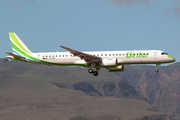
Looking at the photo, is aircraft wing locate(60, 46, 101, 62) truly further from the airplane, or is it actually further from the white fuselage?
the white fuselage

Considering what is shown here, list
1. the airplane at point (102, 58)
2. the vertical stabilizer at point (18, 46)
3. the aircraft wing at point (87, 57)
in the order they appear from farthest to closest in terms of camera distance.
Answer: the vertical stabilizer at point (18, 46) → the airplane at point (102, 58) → the aircraft wing at point (87, 57)

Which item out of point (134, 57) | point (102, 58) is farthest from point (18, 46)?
point (134, 57)

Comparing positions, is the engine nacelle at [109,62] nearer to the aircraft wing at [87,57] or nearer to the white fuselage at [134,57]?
the white fuselage at [134,57]

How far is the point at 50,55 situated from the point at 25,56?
6.72 metres

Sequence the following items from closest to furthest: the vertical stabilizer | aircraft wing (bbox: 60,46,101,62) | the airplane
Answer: aircraft wing (bbox: 60,46,101,62) → the airplane → the vertical stabilizer

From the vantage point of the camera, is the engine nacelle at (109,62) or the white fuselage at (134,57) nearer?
the engine nacelle at (109,62)

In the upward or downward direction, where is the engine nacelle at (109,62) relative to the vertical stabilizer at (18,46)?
downward

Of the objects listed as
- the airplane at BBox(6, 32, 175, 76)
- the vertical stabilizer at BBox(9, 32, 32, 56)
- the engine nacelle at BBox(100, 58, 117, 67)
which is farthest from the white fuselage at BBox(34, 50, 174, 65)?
the vertical stabilizer at BBox(9, 32, 32, 56)

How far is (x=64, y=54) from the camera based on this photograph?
79.7m

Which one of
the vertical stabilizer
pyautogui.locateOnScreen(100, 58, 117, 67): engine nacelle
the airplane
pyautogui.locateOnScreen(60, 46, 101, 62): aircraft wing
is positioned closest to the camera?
pyautogui.locateOnScreen(60, 46, 101, 62): aircraft wing

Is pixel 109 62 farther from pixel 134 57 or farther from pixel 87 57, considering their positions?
pixel 134 57

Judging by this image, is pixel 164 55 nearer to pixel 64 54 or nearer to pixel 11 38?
pixel 64 54

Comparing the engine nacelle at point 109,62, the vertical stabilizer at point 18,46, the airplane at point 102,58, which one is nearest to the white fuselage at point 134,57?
the airplane at point 102,58

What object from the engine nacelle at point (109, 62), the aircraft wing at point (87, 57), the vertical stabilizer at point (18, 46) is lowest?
the engine nacelle at point (109, 62)
